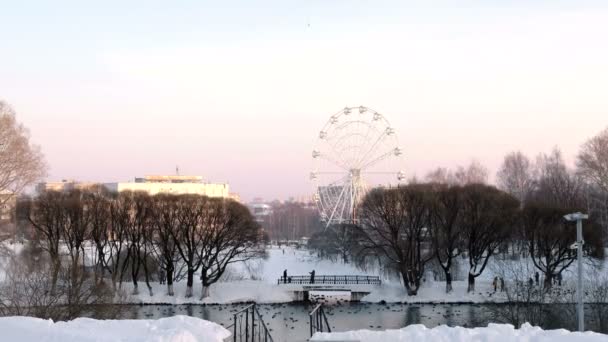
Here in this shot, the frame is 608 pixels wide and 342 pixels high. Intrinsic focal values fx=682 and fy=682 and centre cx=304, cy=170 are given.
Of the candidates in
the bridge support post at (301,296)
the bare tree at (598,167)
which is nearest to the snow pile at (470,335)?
the bridge support post at (301,296)

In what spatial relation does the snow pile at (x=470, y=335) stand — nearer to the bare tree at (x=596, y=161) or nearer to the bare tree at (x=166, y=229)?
the bare tree at (x=166, y=229)

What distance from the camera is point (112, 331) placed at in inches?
696

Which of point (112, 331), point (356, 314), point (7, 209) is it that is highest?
point (7, 209)

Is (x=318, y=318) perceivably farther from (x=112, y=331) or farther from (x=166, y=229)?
(x=166, y=229)

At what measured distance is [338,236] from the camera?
82750mm

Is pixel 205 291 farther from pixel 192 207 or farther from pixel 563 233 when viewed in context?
pixel 563 233

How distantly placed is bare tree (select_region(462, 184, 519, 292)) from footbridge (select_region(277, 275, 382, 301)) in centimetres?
818

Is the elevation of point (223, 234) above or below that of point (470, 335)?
above

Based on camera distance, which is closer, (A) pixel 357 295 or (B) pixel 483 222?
(B) pixel 483 222

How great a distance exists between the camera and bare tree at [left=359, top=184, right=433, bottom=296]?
180 ft

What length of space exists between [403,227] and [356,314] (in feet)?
39.1

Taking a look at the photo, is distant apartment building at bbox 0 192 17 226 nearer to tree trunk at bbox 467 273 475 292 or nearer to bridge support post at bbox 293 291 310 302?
bridge support post at bbox 293 291 310 302

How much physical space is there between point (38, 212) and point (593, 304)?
4289cm

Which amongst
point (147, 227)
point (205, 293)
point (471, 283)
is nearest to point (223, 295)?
point (205, 293)
